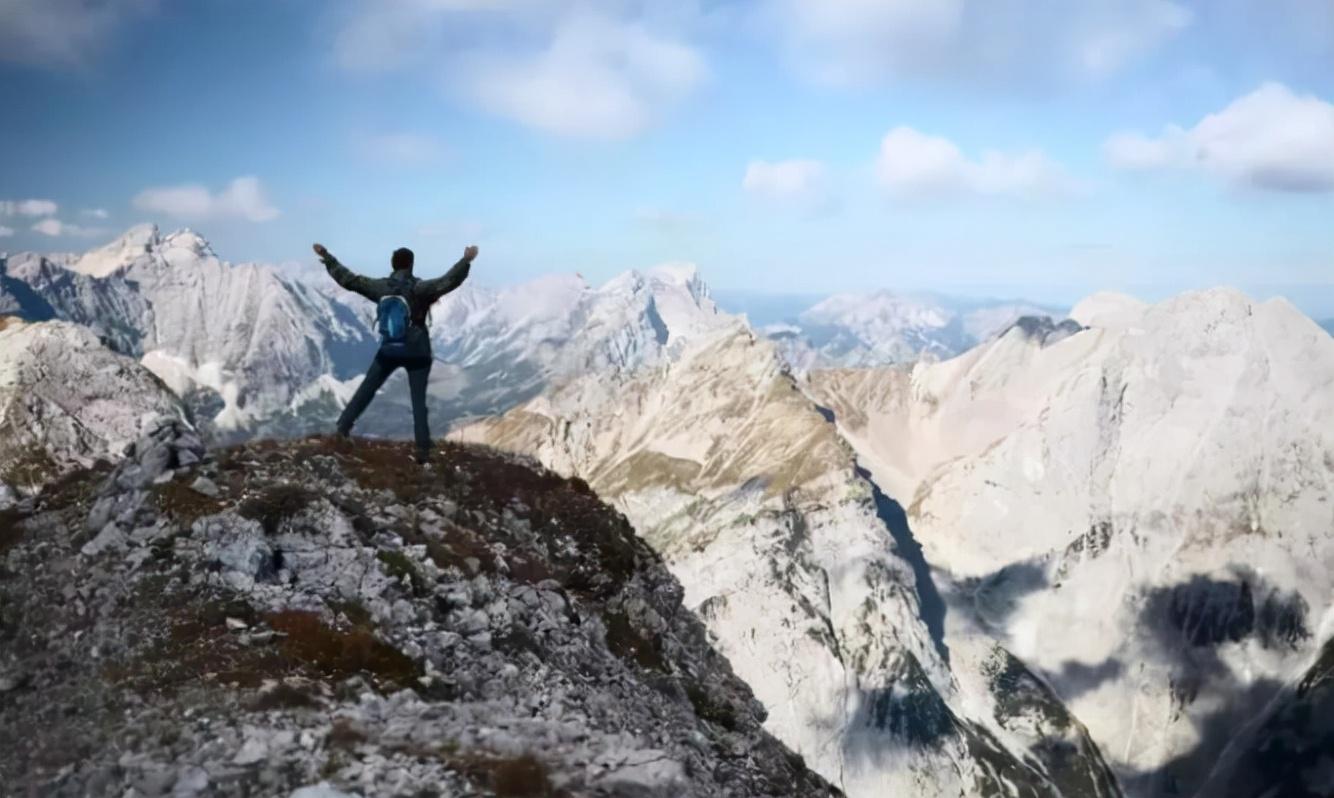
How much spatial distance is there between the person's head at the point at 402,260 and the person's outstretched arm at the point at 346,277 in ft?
2.94

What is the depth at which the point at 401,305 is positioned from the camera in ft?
83.6

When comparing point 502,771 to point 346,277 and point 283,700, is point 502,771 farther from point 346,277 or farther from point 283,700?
point 346,277

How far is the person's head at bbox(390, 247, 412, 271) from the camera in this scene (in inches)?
1005

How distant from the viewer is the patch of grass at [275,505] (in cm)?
2127

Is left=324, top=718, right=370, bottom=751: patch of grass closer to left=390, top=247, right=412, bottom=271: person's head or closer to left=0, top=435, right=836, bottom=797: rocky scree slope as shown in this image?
left=0, top=435, right=836, bottom=797: rocky scree slope

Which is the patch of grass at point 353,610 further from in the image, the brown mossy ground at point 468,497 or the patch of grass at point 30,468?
the patch of grass at point 30,468

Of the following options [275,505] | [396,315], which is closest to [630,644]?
[275,505]

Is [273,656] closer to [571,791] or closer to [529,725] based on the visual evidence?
[529,725]

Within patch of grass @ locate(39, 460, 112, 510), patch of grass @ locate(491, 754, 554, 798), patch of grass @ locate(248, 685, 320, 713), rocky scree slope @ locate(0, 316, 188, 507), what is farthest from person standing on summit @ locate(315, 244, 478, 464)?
rocky scree slope @ locate(0, 316, 188, 507)

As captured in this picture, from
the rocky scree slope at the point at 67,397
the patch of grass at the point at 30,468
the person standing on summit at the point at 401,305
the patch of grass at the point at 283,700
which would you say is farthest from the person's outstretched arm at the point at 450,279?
the rocky scree slope at the point at 67,397

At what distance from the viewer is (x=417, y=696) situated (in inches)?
687

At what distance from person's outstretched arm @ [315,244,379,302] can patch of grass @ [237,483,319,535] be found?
613 cm

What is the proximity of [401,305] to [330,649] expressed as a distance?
10.8m

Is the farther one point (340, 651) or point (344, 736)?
point (340, 651)
